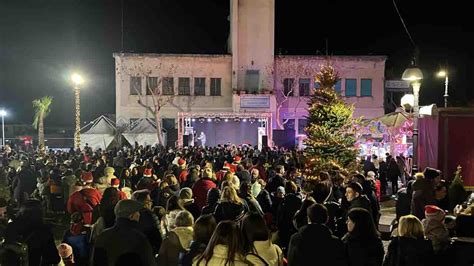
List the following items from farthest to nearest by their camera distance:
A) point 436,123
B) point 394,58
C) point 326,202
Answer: point 394,58 < point 436,123 < point 326,202

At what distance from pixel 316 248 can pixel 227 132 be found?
122ft

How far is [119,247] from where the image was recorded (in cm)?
491

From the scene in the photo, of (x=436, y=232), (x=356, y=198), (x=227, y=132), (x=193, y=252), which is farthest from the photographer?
(x=227, y=132)

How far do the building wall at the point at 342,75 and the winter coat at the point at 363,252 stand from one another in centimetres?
3490

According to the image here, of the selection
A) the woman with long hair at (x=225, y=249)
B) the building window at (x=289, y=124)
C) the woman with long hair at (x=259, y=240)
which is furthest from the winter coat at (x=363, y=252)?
the building window at (x=289, y=124)

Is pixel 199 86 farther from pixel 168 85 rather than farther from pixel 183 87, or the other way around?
pixel 168 85

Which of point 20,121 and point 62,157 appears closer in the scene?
point 62,157

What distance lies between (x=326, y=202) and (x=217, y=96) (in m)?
32.5

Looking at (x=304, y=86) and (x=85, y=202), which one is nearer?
(x=85, y=202)

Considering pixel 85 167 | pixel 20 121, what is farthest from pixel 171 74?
pixel 20 121

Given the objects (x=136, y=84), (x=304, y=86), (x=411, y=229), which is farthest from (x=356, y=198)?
(x=136, y=84)

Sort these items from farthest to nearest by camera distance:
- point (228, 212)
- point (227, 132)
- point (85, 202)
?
point (227, 132) < point (85, 202) < point (228, 212)

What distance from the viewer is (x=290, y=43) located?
49.6 m

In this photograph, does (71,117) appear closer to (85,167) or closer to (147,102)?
(147,102)
